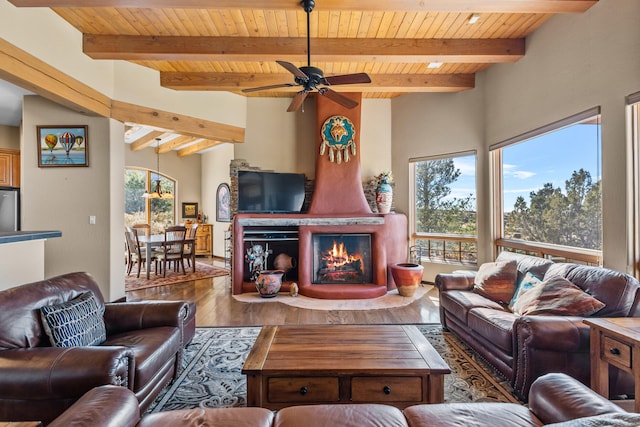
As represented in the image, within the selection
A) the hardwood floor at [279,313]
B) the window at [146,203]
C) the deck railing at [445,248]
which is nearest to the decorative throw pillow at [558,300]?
the hardwood floor at [279,313]

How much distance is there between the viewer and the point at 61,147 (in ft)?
13.3

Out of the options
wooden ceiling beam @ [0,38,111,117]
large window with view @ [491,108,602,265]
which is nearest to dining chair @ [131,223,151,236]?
wooden ceiling beam @ [0,38,111,117]

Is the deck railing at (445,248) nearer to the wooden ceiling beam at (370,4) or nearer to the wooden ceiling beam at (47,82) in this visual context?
the wooden ceiling beam at (370,4)

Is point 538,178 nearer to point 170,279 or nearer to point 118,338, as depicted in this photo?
point 118,338

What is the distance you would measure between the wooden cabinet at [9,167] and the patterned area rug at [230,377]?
4611 millimetres

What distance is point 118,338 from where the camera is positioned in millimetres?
2178

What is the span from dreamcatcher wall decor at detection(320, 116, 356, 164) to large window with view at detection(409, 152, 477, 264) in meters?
1.23

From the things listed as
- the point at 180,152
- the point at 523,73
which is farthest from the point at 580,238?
the point at 180,152

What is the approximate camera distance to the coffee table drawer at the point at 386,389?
1801mm

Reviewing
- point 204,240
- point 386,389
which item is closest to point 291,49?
point 386,389

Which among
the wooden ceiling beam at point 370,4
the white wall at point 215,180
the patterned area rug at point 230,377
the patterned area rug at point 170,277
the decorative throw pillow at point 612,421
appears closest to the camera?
the decorative throw pillow at point 612,421

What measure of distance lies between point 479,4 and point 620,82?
53.7 inches

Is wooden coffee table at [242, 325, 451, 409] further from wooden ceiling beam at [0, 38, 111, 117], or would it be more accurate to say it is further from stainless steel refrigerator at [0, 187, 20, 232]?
stainless steel refrigerator at [0, 187, 20, 232]

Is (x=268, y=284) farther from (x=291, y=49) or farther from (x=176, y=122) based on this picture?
(x=291, y=49)
